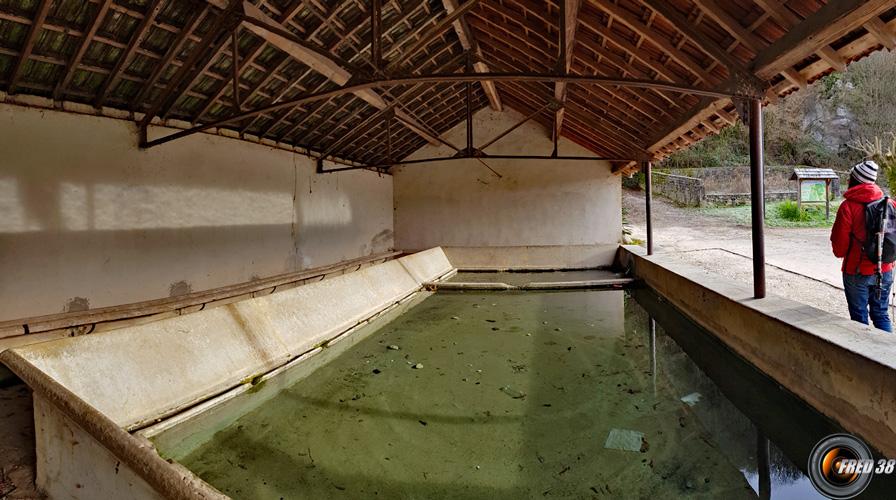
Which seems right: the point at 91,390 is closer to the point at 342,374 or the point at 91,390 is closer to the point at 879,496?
the point at 342,374

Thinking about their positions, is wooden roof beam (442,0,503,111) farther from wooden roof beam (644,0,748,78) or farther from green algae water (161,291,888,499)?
green algae water (161,291,888,499)

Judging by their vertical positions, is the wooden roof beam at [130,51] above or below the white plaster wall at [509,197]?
above

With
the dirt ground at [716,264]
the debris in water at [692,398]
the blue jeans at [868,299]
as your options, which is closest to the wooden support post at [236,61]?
the dirt ground at [716,264]

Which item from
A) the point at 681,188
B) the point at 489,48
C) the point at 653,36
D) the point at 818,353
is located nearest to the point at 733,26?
the point at 653,36

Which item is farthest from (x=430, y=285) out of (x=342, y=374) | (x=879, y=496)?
(x=879, y=496)

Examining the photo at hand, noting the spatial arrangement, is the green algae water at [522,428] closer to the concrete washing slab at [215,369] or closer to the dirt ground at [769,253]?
the concrete washing slab at [215,369]

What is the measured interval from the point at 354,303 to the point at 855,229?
5021mm

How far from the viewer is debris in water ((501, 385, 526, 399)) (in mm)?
3406

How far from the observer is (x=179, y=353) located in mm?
3223

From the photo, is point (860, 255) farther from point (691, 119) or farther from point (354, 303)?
point (354, 303)

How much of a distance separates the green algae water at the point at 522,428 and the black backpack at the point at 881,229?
1199 millimetres

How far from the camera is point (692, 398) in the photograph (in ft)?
11.0

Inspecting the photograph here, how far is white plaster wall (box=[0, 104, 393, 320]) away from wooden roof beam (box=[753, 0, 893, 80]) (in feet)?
22.0

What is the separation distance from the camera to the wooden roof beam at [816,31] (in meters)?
2.42
